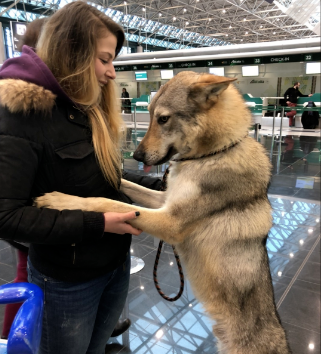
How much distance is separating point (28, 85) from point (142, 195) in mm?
992

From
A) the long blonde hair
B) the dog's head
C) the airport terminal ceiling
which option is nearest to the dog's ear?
the dog's head

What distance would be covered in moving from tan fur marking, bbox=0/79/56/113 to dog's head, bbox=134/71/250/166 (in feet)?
2.55

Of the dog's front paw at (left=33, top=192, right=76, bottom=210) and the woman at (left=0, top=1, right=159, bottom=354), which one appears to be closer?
the woman at (left=0, top=1, right=159, bottom=354)

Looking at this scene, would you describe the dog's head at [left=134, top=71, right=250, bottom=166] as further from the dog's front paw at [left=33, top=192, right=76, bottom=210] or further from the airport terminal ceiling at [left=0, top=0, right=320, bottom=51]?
the airport terminal ceiling at [left=0, top=0, right=320, bottom=51]

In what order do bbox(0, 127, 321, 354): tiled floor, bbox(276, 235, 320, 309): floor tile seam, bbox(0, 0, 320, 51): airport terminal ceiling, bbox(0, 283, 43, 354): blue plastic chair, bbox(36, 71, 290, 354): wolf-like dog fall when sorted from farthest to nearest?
bbox(0, 0, 320, 51): airport terminal ceiling < bbox(276, 235, 320, 309): floor tile seam < bbox(0, 127, 321, 354): tiled floor < bbox(36, 71, 290, 354): wolf-like dog < bbox(0, 283, 43, 354): blue plastic chair

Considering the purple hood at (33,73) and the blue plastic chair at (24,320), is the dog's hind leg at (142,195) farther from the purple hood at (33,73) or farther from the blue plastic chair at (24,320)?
the blue plastic chair at (24,320)

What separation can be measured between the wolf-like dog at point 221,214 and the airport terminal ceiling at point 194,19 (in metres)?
17.3

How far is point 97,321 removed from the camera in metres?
1.63

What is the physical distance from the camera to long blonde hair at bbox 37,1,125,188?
1.29 metres

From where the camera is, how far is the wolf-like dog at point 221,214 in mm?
1651

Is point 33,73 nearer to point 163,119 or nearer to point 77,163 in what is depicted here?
point 77,163

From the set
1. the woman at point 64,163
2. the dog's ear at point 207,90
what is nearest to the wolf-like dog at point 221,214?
the dog's ear at point 207,90

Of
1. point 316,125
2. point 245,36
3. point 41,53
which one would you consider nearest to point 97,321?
point 41,53

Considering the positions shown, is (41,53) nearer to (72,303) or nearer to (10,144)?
(10,144)
